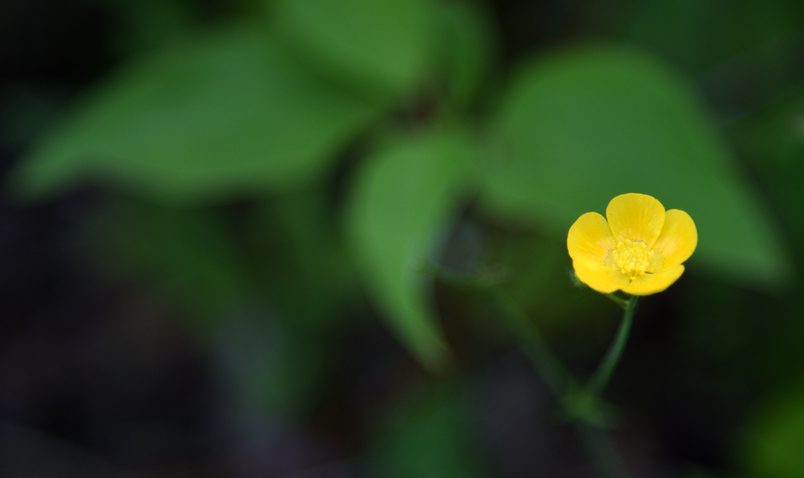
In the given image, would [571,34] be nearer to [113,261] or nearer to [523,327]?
[523,327]

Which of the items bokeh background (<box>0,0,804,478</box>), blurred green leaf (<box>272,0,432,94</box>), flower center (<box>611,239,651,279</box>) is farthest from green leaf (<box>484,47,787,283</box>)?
flower center (<box>611,239,651,279</box>)

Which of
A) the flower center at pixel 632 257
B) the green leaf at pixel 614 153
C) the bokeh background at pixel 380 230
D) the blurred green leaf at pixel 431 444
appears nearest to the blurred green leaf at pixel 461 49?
the bokeh background at pixel 380 230

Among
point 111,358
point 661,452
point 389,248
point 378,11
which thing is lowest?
point 111,358

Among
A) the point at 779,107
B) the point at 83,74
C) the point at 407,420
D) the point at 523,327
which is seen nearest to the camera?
the point at 523,327

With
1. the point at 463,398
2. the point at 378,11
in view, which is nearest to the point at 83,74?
the point at 378,11

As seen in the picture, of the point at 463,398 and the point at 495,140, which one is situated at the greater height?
the point at 495,140

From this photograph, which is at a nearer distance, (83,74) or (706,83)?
(706,83)

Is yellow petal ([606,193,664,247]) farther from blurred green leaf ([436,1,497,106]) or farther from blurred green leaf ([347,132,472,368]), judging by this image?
blurred green leaf ([436,1,497,106])

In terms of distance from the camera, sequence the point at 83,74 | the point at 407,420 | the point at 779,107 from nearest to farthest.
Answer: the point at 779,107 < the point at 407,420 < the point at 83,74
